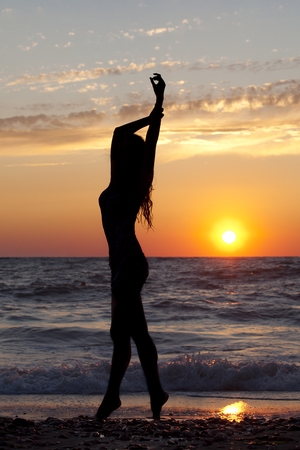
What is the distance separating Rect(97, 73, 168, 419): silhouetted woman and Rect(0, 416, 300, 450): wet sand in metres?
0.22

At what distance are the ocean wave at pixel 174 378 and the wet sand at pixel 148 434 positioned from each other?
2098 mm

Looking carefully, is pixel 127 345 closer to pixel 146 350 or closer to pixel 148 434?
pixel 146 350

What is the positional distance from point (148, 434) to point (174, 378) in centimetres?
319

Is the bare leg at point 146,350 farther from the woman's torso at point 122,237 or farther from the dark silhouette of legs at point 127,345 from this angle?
the woman's torso at point 122,237

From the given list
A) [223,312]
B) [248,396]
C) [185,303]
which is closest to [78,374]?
[248,396]

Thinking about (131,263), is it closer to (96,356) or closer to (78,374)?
(78,374)

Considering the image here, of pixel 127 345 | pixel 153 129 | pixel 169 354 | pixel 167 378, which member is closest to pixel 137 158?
pixel 153 129

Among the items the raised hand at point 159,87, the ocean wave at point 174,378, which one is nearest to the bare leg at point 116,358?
the raised hand at point 159,87

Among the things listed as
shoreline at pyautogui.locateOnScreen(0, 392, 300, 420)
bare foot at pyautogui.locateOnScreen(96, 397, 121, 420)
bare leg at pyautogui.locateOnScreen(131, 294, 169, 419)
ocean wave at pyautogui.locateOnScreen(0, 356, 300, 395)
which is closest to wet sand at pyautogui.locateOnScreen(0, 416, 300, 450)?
bare foot at pyautogui.locateOnScreen(96, 397, 121, 420)

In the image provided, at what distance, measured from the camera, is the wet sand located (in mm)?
2979

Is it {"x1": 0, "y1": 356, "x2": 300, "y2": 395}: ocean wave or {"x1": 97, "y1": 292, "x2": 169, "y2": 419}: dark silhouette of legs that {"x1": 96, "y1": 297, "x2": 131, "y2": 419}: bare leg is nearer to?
{"x1": 97, "y1": 292, "x2": 169, "y2": 419}: dark silhouette of legs

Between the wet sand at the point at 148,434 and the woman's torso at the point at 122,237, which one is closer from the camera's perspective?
the woman's torso at the point at 122,237

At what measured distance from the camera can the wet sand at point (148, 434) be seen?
2.98m

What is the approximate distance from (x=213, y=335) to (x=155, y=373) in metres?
6.86
